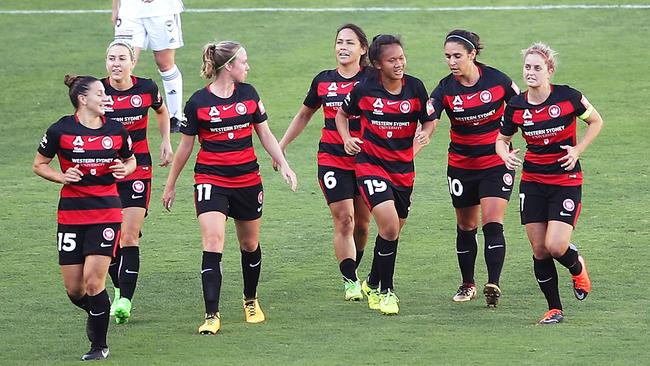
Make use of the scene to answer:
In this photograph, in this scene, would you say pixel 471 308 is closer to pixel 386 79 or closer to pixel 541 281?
pixel 541 281

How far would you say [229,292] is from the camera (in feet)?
36.7

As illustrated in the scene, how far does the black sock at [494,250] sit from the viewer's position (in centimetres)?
1034

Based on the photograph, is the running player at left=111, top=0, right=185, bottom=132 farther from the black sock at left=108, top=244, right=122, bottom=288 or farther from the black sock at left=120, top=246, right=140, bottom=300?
the black sock at left=120, top=246, right=140, bottom=300

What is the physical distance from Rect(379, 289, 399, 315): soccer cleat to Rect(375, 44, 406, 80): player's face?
5.38 feet

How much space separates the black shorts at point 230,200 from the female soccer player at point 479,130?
1.56 meters

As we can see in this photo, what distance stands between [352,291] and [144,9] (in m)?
7.05

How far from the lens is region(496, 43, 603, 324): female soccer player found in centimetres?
961

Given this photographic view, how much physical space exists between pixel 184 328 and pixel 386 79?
241 centimetres

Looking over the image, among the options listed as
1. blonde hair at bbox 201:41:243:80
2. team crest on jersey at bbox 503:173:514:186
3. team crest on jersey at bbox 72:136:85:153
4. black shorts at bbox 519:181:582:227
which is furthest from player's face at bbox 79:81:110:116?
team crest on jersey at bbox 503:173:514:186

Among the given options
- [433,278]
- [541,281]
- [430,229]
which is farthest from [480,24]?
[541,281]

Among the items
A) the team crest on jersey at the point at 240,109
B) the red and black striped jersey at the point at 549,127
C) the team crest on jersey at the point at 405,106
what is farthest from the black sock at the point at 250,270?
the red and black striped jersey at the point at 549,127

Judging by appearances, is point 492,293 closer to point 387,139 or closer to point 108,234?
point 387,139

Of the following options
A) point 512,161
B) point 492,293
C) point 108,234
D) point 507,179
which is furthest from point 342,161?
point 108,234

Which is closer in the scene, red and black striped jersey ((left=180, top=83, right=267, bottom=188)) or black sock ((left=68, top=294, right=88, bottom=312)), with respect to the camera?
black sock ((left=68, top=294, right=88, bottom=312))
